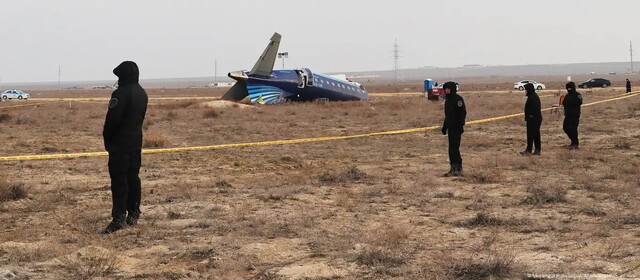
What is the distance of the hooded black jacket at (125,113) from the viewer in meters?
7.50

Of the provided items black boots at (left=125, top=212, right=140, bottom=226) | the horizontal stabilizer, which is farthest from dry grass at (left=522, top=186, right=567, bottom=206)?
the horizontal stabilizer

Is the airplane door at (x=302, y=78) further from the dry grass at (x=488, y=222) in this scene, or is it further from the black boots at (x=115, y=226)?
the black boots at (x=115, y=226)

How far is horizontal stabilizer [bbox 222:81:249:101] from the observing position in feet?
130

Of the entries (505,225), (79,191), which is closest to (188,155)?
(79,191)

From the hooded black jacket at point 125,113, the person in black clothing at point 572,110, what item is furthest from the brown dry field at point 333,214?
the hooded black jacket at point 125,113

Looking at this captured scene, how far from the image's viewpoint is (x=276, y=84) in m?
38.8

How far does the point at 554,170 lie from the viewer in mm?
12375

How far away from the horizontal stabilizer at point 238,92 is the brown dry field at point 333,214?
22237 mm

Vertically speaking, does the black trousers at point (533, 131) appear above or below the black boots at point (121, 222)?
above

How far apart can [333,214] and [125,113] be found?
3.27 meters

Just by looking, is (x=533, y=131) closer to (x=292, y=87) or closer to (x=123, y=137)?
(x=123, y=137)

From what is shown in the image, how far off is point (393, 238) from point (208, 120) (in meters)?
22.6

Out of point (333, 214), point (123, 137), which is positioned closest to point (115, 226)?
point (123, 137)

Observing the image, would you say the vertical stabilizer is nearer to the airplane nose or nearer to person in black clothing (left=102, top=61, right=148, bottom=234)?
the airplane nose
